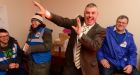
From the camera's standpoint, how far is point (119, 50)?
289 cm

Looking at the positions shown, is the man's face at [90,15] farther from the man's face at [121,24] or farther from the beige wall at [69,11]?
the beige wall at [69,11]

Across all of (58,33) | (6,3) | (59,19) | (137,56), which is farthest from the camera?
(58,33)

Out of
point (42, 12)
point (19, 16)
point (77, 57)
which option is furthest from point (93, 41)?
point (19, 16)

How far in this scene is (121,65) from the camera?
2846mm

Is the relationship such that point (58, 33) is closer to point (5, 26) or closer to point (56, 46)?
point (56, 46)

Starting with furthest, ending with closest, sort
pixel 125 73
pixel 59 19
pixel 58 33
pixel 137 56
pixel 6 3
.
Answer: pixel 58 33 < pixel 6 3 < pixel 137 56 < pixel 125 73 < pixel 59 19

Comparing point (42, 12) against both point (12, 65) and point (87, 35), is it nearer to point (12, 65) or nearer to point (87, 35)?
point (87, 35)

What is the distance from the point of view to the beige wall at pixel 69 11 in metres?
3.18

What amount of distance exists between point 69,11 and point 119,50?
1313 mm

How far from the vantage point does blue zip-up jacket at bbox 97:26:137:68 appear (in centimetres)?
288

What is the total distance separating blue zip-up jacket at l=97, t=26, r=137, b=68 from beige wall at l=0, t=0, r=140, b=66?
0.98ft

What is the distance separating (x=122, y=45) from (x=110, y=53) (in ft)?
0.64

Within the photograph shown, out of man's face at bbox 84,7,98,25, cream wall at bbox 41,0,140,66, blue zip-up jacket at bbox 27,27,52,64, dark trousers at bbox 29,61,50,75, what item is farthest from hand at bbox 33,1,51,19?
cream wall at bbox 41,0,140,66

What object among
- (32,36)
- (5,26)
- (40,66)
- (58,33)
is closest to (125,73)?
(40,66)
